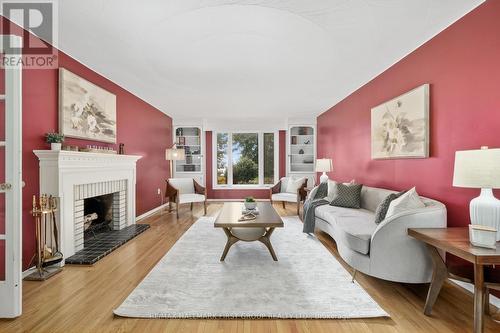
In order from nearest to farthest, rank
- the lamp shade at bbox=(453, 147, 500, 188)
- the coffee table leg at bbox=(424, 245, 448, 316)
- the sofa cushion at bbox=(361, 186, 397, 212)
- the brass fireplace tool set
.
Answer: the lamp shade at bbox=(453, 147, 500, 188) < the coffee table leg at bbox=(424, 245, 448, 316) < the brass fireplace tool set < the sofa cushion at bbox=(361, 186, 397, 212)

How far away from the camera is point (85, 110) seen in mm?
3391

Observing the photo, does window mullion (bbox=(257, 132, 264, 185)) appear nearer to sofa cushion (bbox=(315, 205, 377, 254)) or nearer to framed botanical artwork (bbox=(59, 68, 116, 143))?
sofa cushion (bbox=(315, 205, 377, 254))

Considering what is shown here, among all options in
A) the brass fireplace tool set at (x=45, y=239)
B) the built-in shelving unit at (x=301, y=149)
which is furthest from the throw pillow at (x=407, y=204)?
the built-in shelving unit at (x=301, y=149)

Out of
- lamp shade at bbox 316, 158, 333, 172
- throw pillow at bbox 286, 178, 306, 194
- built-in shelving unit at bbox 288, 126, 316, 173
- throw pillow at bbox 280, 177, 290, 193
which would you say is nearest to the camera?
lamp shade at bbox 316, 158, 333, 172

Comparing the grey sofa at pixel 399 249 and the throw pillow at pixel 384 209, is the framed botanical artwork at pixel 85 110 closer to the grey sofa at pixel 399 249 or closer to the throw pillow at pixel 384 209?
the grey sofa at pixel 399 249

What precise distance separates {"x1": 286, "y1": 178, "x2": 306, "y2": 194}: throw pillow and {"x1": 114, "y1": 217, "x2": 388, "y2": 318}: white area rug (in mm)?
2560

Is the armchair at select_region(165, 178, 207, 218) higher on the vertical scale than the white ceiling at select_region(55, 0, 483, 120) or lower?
lower

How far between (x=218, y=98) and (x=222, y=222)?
316 cm

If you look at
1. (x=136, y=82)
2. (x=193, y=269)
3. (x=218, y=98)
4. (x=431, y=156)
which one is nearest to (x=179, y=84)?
(x=136, y=82)

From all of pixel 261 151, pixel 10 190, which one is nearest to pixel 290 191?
pixel 261 151

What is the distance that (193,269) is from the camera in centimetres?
265

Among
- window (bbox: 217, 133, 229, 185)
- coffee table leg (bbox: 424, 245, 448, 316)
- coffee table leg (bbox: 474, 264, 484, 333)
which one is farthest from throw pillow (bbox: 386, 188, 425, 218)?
window (bbox: 217, 133, 229, 185)

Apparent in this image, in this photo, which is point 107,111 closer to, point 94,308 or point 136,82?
point 136,82

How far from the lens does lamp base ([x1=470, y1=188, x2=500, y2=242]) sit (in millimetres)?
1758
